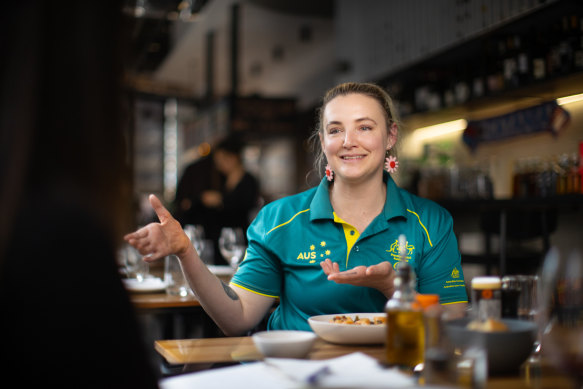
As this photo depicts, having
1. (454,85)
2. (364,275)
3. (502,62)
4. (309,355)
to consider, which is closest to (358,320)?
(364,275)

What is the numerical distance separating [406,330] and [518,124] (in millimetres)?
4188

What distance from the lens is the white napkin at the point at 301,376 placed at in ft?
2.87

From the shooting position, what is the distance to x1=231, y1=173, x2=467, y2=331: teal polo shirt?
1785mm

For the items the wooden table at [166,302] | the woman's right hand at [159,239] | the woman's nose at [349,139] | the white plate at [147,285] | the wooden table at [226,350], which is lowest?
the wooden table at [166,302]

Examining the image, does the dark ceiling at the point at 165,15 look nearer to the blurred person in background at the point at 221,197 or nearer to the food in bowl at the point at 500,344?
the blurred person in background at the point at 221,197

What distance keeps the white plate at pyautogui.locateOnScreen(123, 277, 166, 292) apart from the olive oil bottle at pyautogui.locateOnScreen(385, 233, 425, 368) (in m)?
1.53

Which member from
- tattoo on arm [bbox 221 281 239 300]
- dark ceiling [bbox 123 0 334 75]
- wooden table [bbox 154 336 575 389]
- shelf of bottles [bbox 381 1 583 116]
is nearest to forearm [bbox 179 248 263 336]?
tattoo on arm [bbox 221 281 239 300]

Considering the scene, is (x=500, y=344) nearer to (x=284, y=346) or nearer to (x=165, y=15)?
(x=284, y=346)

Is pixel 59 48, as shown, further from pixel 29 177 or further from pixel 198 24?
pixel 198 24

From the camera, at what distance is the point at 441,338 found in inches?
40.6

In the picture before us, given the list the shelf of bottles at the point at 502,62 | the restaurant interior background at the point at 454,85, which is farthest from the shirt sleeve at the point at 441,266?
the shelf of bottles at the point at 502,62

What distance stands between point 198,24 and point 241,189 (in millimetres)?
4668

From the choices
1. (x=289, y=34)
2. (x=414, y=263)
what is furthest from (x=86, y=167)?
(x=289, y=34)

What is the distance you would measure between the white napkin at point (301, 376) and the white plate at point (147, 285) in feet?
4.73
